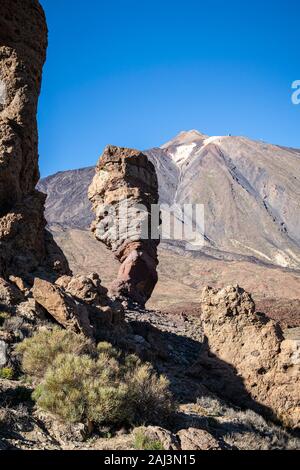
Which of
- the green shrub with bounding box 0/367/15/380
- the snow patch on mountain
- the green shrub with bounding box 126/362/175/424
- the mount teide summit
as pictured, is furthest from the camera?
the snow patch on mountain

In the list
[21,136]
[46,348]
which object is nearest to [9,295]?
[46,348]

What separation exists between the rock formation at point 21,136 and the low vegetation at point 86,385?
4.45 meters

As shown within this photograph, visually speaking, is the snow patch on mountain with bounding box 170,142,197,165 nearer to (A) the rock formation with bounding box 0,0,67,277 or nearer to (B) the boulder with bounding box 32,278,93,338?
(A) the rock formation with bounding box 0,0,67,277

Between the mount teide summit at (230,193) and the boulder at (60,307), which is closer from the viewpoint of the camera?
the boulder at (60,307)

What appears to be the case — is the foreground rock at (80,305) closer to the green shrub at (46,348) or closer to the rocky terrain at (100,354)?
the rocky terrain at (100,354)

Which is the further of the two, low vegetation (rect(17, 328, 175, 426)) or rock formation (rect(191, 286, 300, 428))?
rock formation (rect(191, 286, 300, 428))

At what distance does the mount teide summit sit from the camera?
87.9 m

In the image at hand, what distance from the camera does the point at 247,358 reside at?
372 inches

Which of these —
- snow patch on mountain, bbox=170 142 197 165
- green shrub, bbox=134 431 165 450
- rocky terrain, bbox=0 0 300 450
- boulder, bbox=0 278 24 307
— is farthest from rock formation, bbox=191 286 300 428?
snow patch on mountain, bbox=170 142 197 165

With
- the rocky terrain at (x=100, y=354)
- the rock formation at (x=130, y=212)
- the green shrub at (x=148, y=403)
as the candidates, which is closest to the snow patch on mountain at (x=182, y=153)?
the rock formation at (x=130, y=212)

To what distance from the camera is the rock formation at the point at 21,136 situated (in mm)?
12133

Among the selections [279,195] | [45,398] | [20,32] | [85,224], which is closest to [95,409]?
[45,398]

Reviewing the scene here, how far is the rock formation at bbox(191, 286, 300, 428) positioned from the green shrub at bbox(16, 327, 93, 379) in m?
3.03

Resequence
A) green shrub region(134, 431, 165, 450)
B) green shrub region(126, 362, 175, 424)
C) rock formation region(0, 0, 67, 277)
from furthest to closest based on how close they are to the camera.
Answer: rock formation region(0, 0, 67, 277)
green shrub region(126, 362, 175, 424)
green shrub region(134, 431, 165, 450)
